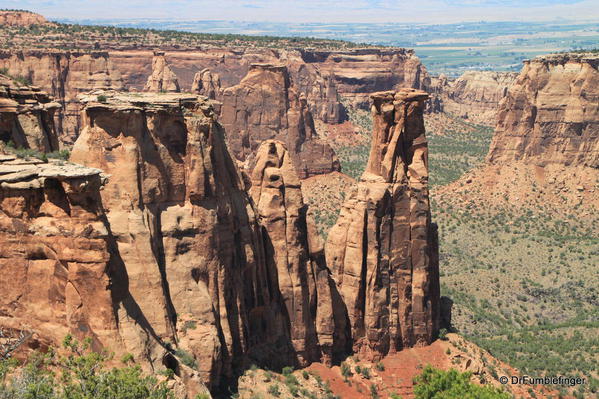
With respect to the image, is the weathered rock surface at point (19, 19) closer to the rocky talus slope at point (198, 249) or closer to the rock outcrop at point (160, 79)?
the rock outcrop at point (160, 79)

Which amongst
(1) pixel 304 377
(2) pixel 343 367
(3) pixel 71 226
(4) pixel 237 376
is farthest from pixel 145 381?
(2) pixel 343 367

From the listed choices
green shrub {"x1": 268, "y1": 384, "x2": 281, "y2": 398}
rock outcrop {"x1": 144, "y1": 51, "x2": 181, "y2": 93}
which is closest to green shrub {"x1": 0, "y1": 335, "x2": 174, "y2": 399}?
green shrub {"x1": 268, "y1": 384, "x2": 281, "y2": 398}

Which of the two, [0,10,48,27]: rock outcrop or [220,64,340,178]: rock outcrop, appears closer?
[220,64,340,178]: rock outcrop

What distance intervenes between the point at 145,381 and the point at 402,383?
2303 centimetres

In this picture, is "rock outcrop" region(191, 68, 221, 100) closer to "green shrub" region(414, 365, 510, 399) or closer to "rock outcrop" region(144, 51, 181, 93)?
"rock outcrop" region(144, 51, 181, 93)

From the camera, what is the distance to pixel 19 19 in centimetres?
13900

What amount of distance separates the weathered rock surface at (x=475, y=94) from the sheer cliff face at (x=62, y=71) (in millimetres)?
85461

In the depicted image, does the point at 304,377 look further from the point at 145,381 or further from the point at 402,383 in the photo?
the point at 145,381

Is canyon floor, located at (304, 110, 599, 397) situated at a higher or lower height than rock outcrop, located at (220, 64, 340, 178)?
lower

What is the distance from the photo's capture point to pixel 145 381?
25.4 metres

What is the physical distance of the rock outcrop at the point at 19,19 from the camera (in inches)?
5305

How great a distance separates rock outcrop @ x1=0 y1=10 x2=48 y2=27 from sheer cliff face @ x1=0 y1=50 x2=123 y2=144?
35251mm

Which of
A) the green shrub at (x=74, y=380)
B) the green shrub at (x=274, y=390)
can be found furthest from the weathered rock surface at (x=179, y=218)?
the green shrub at (x=74, y=380)

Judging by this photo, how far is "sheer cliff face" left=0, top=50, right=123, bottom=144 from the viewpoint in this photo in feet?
Answer: 326
